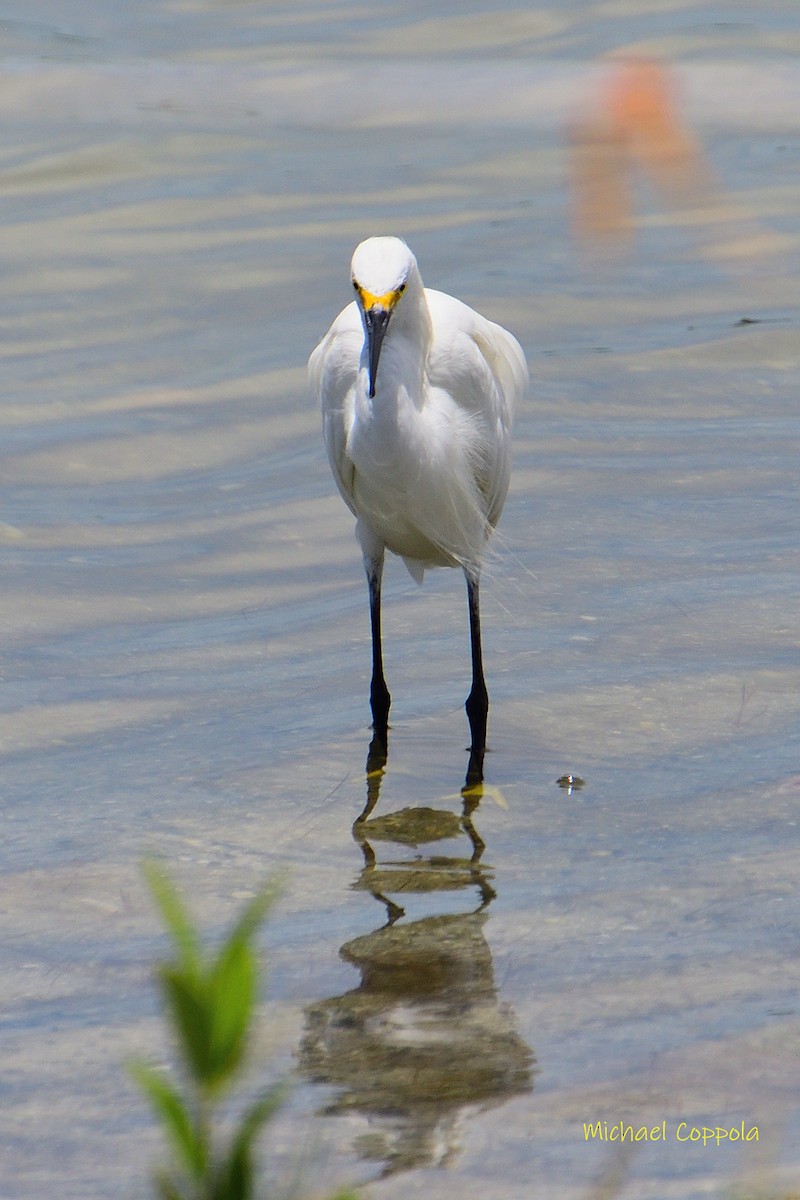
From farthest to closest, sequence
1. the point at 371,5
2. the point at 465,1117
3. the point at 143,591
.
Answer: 1. the point at 371,5
2. the point at 143,591
3. the point at 465,1117

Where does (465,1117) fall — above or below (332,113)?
above

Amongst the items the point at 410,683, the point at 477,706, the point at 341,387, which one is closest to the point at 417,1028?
the point at 477,706

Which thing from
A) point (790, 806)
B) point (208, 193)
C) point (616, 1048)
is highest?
point (616, 1048)

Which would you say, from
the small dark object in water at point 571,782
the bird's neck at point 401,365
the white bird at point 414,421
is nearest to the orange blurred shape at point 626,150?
the white bird at point 414,421

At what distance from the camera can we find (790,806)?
4.08 m

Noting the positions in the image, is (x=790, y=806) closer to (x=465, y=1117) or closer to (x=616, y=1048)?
(x=616, y=1048)

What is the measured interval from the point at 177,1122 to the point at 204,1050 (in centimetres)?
4

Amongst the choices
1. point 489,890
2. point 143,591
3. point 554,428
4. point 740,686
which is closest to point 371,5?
point 554,428

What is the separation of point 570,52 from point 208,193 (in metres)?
5.04

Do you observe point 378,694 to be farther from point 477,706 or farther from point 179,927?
point 179,927

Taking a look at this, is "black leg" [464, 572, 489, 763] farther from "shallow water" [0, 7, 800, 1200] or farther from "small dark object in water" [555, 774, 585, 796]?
"small dark object in water" [555, 774, 585, 796]

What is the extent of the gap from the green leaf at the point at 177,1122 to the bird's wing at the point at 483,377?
401 centimetres

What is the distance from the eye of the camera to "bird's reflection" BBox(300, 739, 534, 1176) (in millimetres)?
2678

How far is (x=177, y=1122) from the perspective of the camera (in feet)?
2.53
